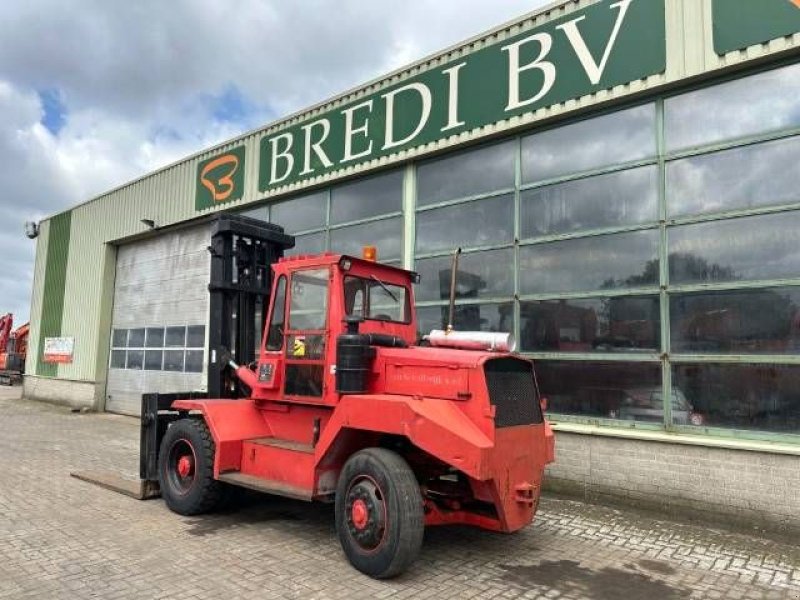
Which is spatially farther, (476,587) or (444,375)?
(444,375)

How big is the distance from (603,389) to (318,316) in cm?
388

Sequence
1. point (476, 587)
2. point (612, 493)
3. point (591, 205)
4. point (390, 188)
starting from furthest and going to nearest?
point (390, 188)
point (591, 205)
point (612, 493)
point (476, 587)

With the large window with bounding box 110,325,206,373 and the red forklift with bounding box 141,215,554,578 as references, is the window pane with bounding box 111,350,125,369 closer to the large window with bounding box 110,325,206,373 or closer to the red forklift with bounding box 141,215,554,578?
the large window with bounding box 110,325,206,373

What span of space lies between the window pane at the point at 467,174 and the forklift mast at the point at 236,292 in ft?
10.0

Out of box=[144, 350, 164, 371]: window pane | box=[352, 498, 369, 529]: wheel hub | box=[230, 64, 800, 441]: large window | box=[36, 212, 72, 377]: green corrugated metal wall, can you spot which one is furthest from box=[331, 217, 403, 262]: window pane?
box=[36, 212, 72, 377]: green corrugated metal wall

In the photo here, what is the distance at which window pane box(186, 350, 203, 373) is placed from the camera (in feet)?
45.4

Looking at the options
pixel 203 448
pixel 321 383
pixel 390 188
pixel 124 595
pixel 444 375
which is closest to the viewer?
pixel 124 595

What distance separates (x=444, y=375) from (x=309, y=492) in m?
1.63

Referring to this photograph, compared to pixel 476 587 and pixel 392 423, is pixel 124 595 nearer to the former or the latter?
pixel 392 423

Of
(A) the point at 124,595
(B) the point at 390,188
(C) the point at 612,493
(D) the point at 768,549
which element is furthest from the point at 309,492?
(B) the point at 390,188

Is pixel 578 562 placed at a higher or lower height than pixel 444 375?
lower

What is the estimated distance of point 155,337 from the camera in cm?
1539

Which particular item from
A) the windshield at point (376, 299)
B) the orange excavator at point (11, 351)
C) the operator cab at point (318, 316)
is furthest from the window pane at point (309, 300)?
the orange excavator at point (11, 351)

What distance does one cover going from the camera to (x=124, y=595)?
4141mm
